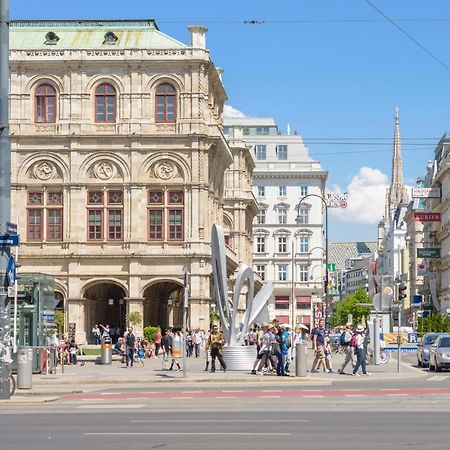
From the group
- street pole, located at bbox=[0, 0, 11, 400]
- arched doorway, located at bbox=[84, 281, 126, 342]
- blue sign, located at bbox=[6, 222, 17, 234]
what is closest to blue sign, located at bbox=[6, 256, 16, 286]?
street pole, located at bbox=[0, 0, 11, 400]

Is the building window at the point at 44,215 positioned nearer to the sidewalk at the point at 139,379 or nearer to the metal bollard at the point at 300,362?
the sidewalk at the point at 139,379

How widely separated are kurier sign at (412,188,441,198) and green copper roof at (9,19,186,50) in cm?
5094

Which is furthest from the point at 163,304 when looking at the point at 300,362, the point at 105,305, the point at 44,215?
the point at 300,362

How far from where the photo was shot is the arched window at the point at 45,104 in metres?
75.3

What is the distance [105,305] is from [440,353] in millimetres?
40934

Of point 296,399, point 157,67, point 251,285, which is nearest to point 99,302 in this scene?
point 157,67

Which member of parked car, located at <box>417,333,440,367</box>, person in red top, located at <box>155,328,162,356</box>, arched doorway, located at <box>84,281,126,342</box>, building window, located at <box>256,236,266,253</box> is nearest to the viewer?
parked car, located at <box>417,333,440,367</box>

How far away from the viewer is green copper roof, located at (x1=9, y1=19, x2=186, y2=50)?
77250mm

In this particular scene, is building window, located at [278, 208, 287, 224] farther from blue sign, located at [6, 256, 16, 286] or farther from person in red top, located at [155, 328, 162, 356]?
blue sign, located at [6, 256, 16, 286]

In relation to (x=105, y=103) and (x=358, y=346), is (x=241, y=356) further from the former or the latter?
(x=105, y=103)

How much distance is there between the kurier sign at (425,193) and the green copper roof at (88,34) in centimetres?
5094

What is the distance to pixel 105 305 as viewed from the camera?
265 ft

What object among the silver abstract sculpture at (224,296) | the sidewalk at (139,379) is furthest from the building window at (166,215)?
the sidewalk at (139,379)
